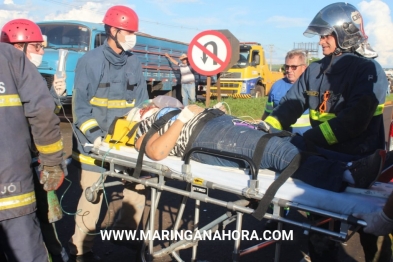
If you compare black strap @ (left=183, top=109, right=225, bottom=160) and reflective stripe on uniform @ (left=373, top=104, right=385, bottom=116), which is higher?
reflective stripe on uniform @ (left=373, top=104, right=385, bottom=116)

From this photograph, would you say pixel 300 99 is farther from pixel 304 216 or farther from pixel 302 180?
A: pixel 304 216

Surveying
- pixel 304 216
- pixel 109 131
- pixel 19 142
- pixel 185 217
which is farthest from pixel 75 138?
pixel 304 216

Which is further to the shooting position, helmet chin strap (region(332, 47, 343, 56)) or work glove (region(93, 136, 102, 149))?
work glove (region(93, 136, 102, 149))

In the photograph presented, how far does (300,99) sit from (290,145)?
0.82 metres

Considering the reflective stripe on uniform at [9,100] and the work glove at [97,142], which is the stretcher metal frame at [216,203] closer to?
the work glove at [97,142]

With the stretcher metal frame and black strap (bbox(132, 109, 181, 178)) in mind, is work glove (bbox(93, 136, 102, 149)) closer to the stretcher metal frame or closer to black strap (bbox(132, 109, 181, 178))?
the stretcher metal frame

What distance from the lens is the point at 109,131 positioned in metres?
3.76

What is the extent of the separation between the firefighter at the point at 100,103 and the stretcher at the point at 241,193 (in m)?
0.30

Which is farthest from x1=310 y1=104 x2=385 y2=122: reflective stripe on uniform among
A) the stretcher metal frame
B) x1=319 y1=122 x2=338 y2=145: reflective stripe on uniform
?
the stretcher metal frame

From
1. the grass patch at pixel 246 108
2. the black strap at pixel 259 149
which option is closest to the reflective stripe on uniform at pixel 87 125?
the black strap at pixel 259 149

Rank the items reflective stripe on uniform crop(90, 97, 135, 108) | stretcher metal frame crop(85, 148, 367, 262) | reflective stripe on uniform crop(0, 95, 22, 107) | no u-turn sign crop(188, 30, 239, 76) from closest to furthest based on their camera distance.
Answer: stretcher metal frame crop(85, 148, 367, 262) < reflective stripe on uniform crop(0, 95, 22, 107) < reflective stripe on uniform crop(90, 97, 135, 108) < no u-turn sign crop(188, 30, 239, 76)

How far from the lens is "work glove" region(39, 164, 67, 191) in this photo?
3.00 meters

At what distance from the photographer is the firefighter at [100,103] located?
383cm

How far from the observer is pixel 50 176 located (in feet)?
9.87
